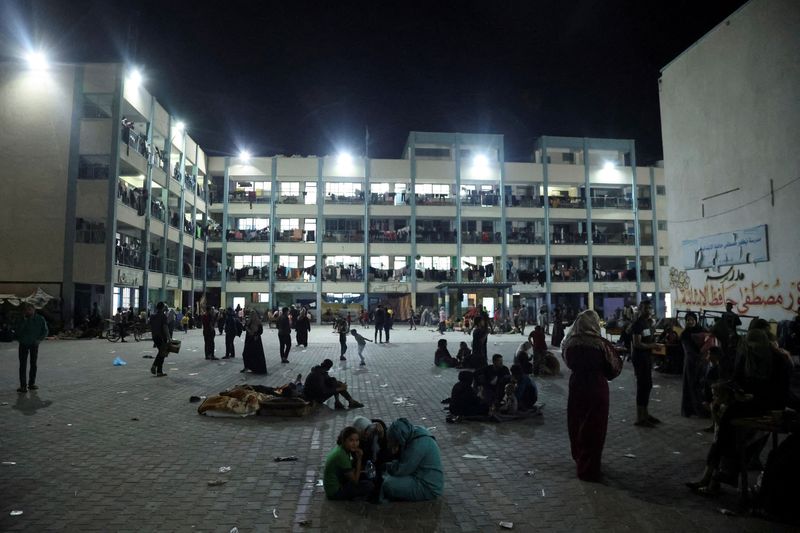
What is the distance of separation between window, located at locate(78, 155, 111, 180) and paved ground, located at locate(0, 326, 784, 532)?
76.4 feet

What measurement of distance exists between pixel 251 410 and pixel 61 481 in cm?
354

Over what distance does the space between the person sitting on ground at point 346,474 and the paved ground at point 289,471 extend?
0.11 m

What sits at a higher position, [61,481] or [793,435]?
[793,435]

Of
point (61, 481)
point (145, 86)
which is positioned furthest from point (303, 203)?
point (61, 481)

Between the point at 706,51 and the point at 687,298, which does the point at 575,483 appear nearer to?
the point at 687,298

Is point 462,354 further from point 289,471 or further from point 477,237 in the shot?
point 477,237

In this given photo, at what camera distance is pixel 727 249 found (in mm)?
20469

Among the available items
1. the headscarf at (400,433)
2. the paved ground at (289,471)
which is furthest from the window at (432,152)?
the headscarf at (400,433)

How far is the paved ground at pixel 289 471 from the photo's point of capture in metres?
4.33

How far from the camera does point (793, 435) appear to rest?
4.38 meters

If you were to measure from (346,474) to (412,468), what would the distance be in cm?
65

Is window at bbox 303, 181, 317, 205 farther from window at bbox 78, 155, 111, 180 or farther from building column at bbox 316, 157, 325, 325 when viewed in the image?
window at bbox 78, 155, 111, 180

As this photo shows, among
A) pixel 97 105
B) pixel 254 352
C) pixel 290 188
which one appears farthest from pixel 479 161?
pixel 254 352

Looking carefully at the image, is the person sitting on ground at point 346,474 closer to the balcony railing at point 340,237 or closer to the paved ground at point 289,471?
the paved ground at point 289,471
